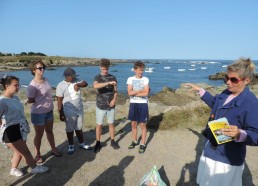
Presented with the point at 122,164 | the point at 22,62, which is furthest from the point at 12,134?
the point at 22,62

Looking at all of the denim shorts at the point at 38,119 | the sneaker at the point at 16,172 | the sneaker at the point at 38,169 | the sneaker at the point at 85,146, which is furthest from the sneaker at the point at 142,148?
the sneaker at the point at 16,172

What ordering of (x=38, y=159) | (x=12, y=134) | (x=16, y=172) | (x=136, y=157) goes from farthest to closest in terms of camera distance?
(x=136, y=157)
(x=38, y=159)
(x=16, y=172)
(x=12, y=134)

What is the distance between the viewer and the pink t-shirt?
16.9 feet

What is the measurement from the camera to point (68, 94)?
18.8ft

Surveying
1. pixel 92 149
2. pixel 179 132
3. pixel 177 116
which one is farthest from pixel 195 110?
pixel 92 149

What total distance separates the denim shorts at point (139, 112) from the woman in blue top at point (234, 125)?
309 centimetres

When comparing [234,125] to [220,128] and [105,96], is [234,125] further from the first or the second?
[105,96]

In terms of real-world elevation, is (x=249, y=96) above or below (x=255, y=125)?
above

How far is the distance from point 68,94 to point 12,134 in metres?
1.56

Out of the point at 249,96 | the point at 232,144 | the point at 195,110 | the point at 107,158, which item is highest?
the point at 249,96

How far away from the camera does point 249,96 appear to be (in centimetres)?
281

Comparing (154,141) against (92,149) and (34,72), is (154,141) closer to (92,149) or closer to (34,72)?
(92,149)

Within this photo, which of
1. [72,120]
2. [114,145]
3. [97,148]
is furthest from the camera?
[114,145]

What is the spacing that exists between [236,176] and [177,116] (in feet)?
18.0
